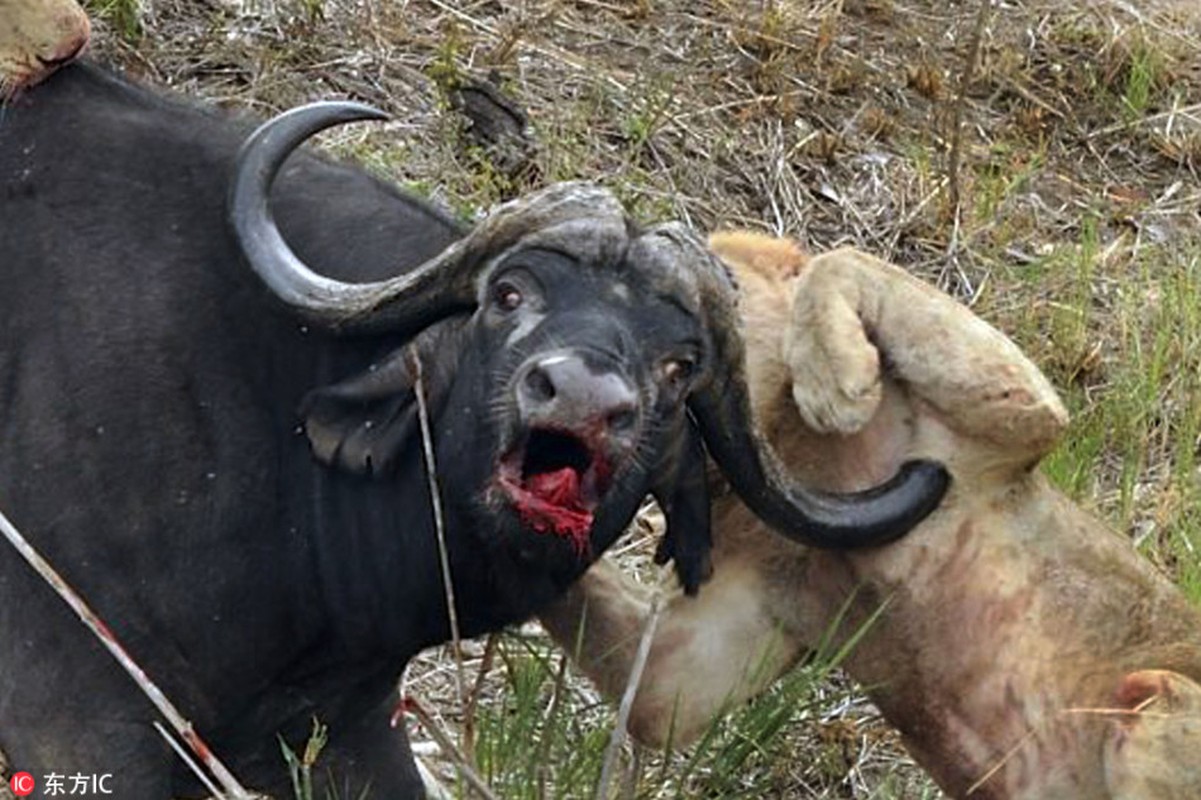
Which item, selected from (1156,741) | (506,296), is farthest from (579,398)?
(1156,741)

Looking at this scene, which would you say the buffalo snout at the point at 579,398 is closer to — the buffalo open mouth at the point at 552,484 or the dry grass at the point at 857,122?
the buffalo open mouth at the point at 552,484

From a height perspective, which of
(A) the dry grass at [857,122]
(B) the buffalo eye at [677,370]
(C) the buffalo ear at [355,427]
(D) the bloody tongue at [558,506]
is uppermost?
(B) the buffalo eye at [677,370]

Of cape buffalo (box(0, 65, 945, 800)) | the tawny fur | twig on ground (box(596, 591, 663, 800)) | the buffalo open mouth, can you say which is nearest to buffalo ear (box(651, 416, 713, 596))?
cape buffalo (box(0, 65, 945, 800))

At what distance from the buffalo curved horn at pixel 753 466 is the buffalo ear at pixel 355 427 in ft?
1.75

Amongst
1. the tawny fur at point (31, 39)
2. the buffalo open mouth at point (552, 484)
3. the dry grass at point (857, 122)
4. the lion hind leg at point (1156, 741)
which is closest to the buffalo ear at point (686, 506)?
the buffalo open mouth at point (552, 484)

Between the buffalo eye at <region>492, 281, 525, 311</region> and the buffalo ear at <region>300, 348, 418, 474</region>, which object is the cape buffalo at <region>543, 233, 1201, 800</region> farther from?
the buffalo eye at <region>492, 281, 525, 311</region>

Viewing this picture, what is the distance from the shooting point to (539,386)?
17.4 ft

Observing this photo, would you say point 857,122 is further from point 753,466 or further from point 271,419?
point 271,419

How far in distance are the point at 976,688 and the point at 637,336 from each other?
1286 millimetres

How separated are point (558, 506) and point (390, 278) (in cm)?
75

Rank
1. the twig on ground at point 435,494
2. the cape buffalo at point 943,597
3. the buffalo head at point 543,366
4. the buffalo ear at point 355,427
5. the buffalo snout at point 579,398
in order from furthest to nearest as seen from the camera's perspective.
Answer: the cape buffalo at point 943,597 → the buffalo ear at point 355,427 → the twig on ground at point 435,494 → the buffalo head at point 543,366 → the buffalo snout at point 579,398

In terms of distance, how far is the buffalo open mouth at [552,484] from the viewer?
5.39m

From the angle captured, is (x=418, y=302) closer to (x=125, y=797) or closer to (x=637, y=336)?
(x=637, y=336)

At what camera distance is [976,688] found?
6.37m
